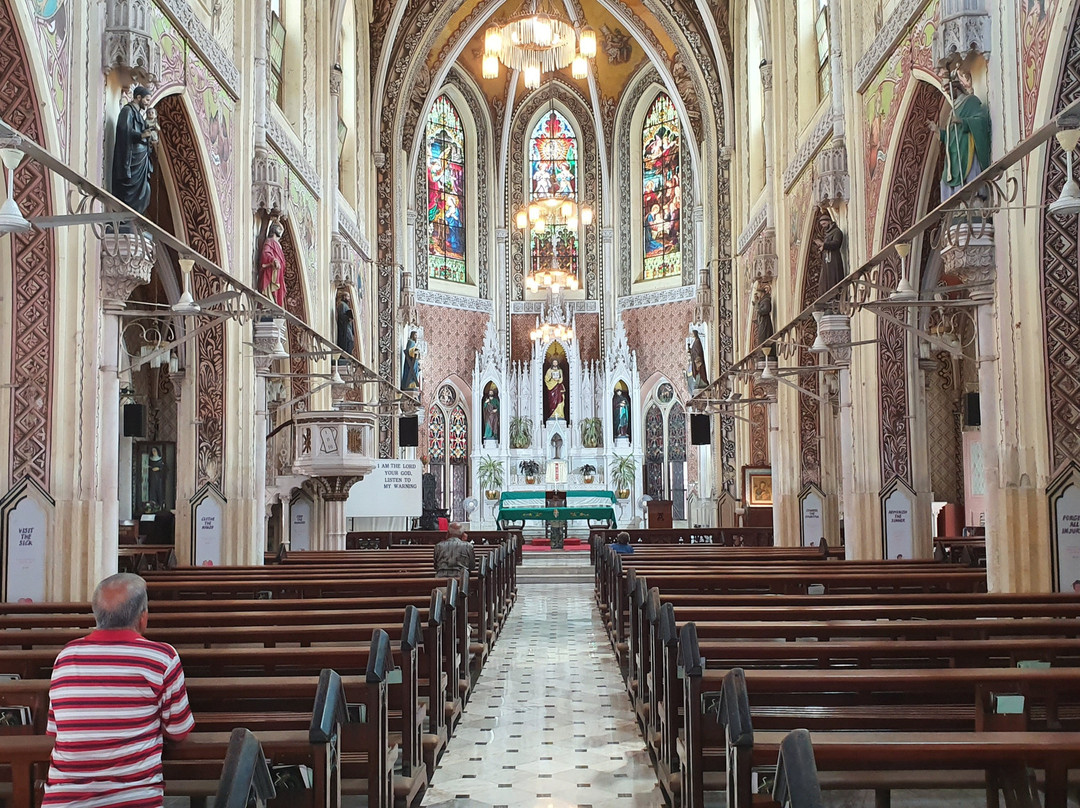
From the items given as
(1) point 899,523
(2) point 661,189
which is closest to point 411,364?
(2) point 661,189

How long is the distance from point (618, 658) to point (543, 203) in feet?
59.3

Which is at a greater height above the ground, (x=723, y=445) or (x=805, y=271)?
(x=805, y=271)

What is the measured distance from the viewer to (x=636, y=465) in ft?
99.8

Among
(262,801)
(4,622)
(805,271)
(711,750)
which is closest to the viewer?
(262,801)

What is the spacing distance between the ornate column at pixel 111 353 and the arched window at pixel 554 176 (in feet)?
77.8

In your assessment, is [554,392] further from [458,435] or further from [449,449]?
Result: [449,449]

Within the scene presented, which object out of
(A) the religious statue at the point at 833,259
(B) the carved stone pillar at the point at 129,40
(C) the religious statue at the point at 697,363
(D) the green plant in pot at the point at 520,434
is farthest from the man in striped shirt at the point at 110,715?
(D) the green plant in pot at the point at 520,434

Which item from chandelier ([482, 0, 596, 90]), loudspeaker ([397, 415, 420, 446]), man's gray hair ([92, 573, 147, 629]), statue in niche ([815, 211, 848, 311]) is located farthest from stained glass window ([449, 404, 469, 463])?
man's gray hair ([92, 573, 147, 629])

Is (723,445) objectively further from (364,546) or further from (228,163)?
(228,163)

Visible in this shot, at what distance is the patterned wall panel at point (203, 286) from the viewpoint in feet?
42.3

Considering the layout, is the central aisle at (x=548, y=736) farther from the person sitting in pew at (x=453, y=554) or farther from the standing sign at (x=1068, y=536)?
the standing sign at (x=1068, y=536)

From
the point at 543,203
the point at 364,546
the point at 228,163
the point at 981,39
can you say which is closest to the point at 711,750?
the point at 981,39

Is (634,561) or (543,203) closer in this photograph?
(634,561)

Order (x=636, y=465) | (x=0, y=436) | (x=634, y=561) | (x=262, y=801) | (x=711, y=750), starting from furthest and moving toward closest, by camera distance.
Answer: (x=636, y=465) → (x=634, y=561) → (x=0, y=436) → (x=711, y=750) → (x=262, y=801)
